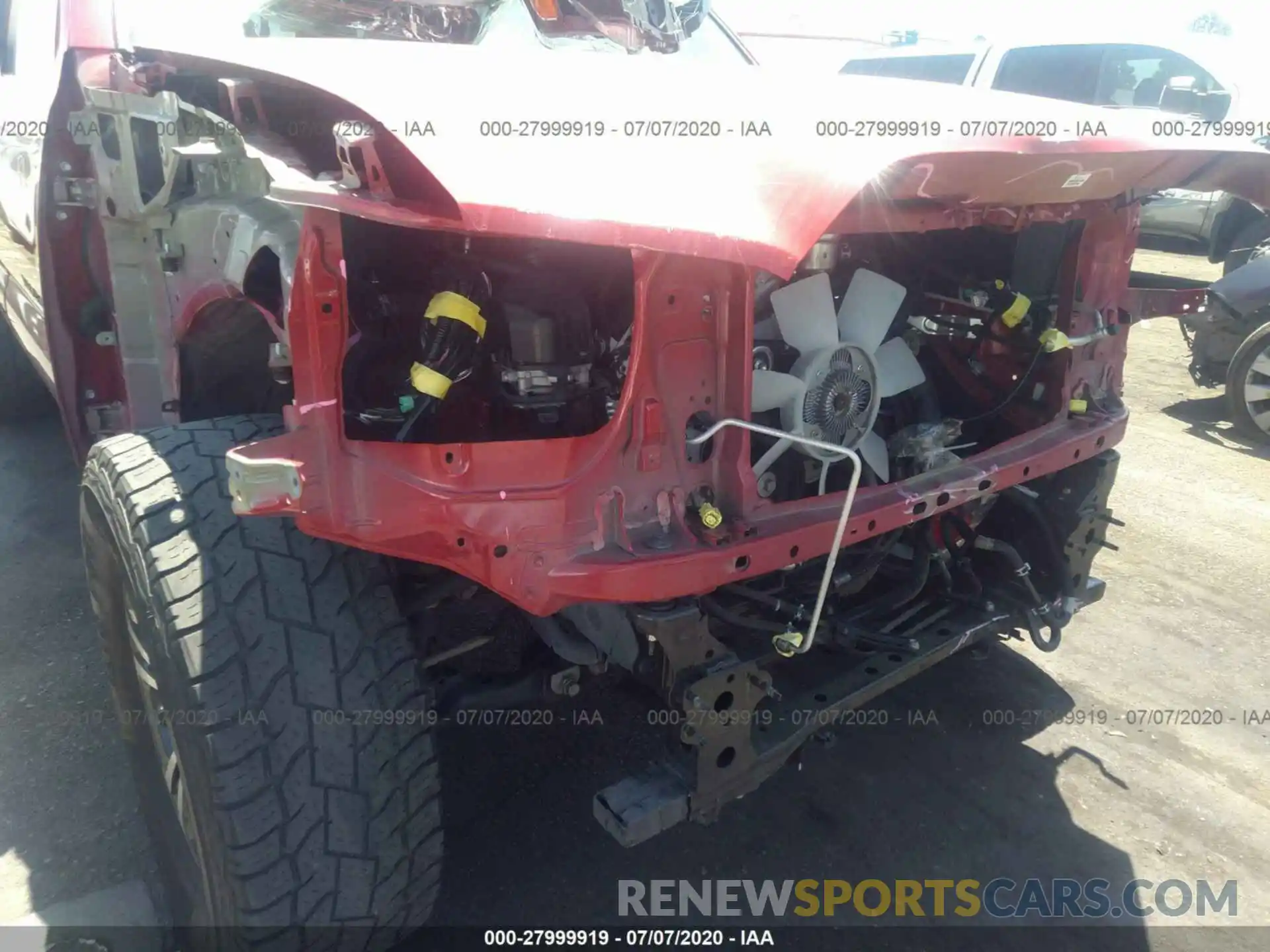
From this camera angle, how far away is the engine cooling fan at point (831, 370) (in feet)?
6.73

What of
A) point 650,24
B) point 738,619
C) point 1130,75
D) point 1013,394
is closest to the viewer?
point 738,619

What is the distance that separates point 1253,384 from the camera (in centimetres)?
568

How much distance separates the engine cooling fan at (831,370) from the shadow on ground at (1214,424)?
4.41 meters

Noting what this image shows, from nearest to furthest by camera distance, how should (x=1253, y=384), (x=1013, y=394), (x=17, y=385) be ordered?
(x=1013, y=394) → (x=17, y=385) → (x=1253, y=384)

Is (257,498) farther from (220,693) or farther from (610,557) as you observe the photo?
(610,557)

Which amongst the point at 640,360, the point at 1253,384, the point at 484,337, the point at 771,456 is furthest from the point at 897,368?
the point at 1253,384

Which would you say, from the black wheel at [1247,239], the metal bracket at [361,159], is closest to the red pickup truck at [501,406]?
the metal bracket at [361,159]

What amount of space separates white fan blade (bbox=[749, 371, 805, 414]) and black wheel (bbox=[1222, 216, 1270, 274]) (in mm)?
7641

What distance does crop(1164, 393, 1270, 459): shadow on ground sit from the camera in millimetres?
5645

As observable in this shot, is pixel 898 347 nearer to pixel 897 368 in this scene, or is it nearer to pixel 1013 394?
pixel 897 368

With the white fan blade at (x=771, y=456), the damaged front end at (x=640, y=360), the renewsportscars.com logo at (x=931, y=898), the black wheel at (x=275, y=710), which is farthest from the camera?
the renewsportscars.com logo at (x=931, y=898)

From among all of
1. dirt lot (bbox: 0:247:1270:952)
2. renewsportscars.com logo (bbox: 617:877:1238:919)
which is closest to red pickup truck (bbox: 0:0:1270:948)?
dirt lot (bbox: 0:247:1270:952)

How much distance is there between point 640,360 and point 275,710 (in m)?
0.92

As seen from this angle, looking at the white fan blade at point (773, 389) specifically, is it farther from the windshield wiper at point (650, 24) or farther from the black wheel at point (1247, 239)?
the black wheel at point (1247, 239)
